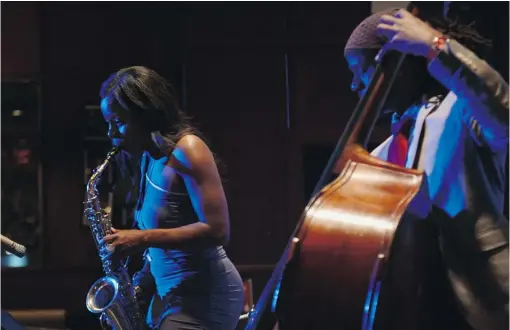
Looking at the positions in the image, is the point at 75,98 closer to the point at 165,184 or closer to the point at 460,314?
the point at 165,184

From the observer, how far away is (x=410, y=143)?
1384mm

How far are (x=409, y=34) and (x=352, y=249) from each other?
411 millimetres

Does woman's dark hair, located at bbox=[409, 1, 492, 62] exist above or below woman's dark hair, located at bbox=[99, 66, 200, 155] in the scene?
above

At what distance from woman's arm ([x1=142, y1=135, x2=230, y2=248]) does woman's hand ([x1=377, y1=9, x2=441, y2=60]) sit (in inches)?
24.1

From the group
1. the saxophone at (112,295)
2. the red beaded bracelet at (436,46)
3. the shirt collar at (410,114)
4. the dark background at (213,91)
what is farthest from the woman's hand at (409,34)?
the dark background at (213,91)

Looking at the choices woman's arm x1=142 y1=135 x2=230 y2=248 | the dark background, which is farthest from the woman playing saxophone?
the dark background

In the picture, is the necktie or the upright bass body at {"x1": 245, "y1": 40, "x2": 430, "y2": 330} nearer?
the upright bass body at {"x1": 245, "y1": 40, "x2": 430, "y2": 330}

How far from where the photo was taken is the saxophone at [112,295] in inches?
78.5

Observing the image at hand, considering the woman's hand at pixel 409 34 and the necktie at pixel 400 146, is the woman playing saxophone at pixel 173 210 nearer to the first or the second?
the necktie at pixel 400 146

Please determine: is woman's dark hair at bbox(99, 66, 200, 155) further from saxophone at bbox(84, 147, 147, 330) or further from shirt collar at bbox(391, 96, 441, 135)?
shirt collar at bbox(391, 96, 441, 135)

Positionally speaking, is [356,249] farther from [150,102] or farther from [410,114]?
[150,102]

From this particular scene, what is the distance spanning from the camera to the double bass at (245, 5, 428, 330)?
121cm


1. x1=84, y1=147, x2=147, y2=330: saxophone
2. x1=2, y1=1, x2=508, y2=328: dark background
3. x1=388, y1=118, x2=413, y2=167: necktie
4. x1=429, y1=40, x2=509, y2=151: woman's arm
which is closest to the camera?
x1=429, y1=40, x2=509, y2=151: woman's arm

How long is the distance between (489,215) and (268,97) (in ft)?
10.1
